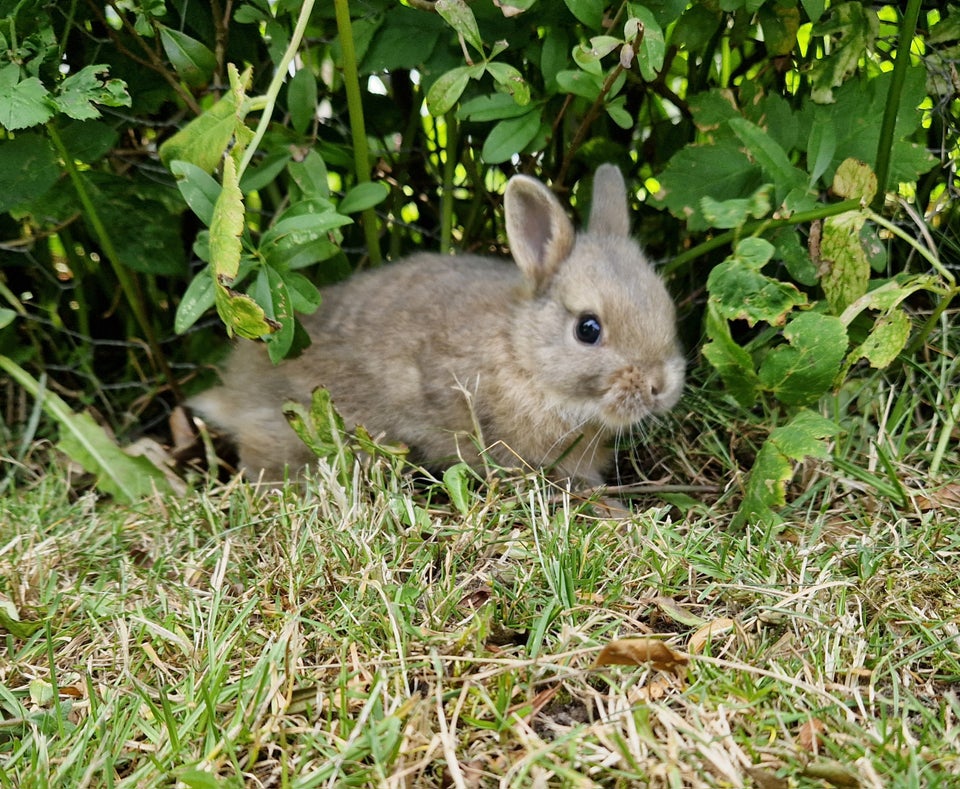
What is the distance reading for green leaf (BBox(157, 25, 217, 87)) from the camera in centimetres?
283

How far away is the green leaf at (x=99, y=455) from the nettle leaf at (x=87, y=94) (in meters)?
1.06

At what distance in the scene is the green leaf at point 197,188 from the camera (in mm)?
2533

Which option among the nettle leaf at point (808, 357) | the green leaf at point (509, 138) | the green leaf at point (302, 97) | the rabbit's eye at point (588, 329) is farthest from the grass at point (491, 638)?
the green leaf at point (302, 97)

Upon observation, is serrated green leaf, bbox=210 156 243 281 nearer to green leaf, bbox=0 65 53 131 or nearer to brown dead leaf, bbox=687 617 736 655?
green leaf, bbox=0 65 53 131

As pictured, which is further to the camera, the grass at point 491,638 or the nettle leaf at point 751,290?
the nettle leaf at point 751,290

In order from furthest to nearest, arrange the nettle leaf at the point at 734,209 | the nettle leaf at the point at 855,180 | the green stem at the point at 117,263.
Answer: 1. the green stem at the point at 117,263
2. the nettle leaf at the point at 855,180
3. the nettle leaf at the point at 734,209

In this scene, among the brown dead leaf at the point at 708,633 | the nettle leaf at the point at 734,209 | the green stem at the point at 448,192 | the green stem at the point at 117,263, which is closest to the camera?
the brown dead leaf at the point at 708,633

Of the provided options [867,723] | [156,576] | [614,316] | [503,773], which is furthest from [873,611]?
[156,576]

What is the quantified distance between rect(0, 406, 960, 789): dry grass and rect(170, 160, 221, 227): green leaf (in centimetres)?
76

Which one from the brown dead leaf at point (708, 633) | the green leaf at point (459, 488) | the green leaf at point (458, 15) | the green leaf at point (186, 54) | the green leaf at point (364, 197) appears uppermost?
the green leaf at point (458, 15)

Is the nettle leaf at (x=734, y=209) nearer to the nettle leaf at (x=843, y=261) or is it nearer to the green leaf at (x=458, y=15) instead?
the nettle leaf at (x=843, y=261)

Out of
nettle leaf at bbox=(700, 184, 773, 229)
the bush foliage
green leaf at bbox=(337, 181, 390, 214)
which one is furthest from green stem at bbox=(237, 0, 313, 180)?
nettle leaf at bbox=(700, 184, 773, 229)

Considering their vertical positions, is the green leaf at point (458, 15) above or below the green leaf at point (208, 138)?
above

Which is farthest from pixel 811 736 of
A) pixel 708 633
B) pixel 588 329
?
pixel 588 329
